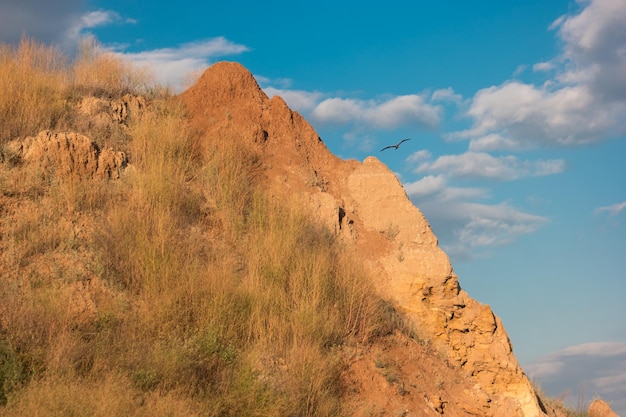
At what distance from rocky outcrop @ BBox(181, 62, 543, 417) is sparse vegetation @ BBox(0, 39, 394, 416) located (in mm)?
953

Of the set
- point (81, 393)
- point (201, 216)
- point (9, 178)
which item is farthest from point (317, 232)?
point (81, 393)

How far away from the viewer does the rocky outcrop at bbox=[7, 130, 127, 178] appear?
11.5 m

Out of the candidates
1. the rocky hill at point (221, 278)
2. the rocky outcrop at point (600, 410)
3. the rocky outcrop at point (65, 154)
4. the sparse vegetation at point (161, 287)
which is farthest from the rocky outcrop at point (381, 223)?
the rocky outcrop at point (600, 410)

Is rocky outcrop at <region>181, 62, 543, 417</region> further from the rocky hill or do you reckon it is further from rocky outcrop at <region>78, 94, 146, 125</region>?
rocky outcrop at <region>78, 94, 146, 125</region>

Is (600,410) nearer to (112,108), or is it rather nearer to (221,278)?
(221,278)

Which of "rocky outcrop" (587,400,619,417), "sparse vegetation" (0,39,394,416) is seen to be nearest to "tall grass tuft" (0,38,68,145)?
"sparse vegetation" (0,39,394,416)

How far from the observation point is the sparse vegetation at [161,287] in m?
7.79

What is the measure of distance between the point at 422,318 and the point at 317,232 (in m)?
2.69

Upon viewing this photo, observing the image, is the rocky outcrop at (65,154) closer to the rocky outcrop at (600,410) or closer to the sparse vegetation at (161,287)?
the sparse vegetation at (161,287)

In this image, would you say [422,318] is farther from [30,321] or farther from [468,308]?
[30,321]

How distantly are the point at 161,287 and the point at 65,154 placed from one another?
144 inches

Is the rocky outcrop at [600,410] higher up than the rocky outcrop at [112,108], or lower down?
lower down

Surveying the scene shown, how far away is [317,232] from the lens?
13109 millimetres

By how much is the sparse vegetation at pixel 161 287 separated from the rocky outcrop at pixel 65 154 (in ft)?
0.72
